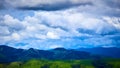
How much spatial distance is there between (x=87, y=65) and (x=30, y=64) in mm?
45233

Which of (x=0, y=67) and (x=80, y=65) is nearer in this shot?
A: (x=0, y=67)

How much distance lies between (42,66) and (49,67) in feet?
19.3

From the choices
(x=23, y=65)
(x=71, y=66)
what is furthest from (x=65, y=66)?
(x=23, y=65)

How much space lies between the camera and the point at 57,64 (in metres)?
195

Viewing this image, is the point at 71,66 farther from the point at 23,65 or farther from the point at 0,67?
the point at 0,67

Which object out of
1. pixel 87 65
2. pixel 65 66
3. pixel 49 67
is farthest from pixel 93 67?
pixel 49 67

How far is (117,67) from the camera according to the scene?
186 metres

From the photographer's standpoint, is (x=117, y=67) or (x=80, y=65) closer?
(x=117, y=67)

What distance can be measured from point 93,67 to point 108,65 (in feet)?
43.6

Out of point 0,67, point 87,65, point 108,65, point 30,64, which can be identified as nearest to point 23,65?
point 30,64

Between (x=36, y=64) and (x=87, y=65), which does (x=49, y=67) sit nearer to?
(x=36, y=64)

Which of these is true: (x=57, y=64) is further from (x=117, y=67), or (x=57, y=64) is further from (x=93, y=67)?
(x=117, y=67)

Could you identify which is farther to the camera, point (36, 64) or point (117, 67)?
point (36, 64)

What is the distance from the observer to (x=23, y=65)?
19525 cm
